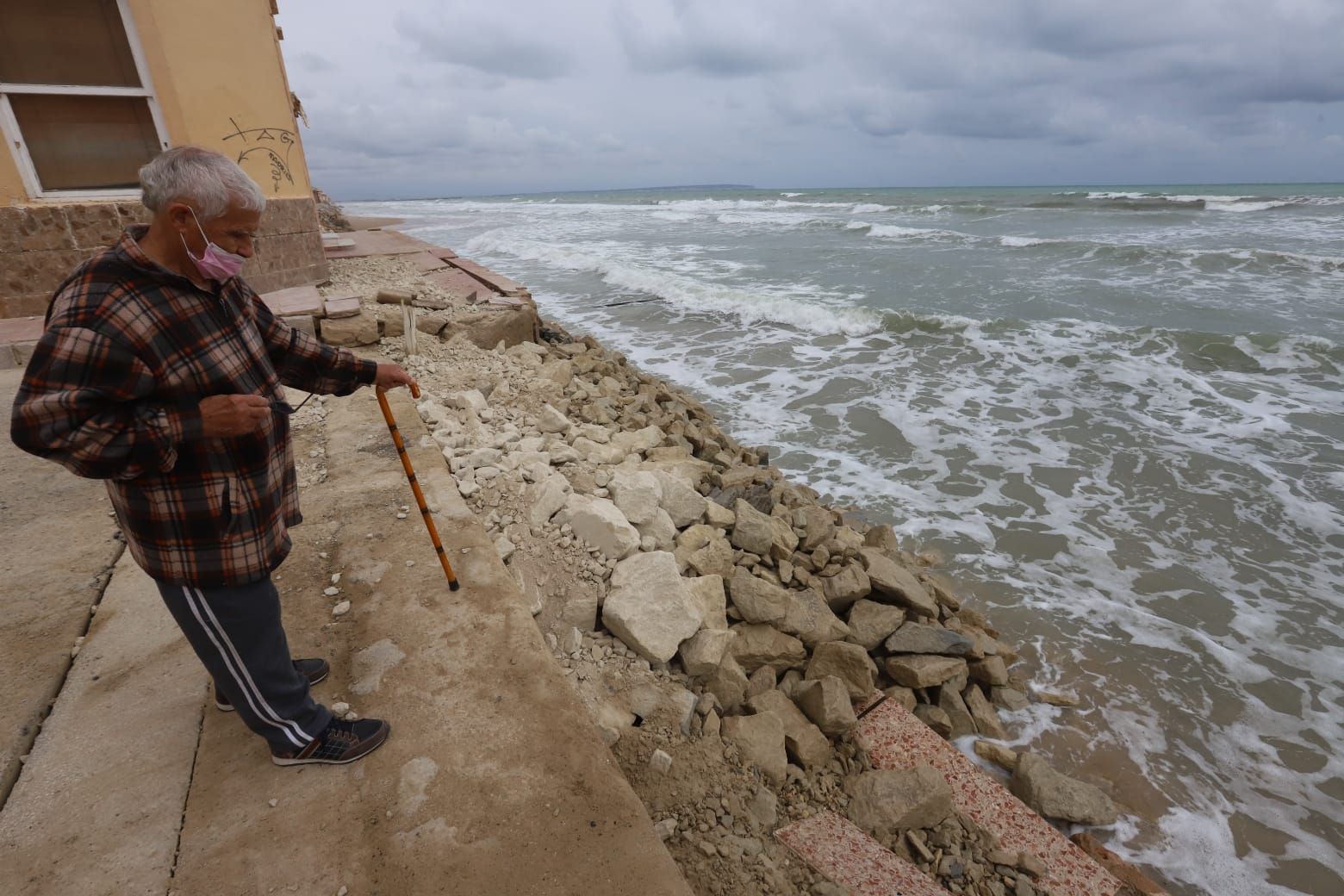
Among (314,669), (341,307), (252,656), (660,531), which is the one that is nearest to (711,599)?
(660,531)

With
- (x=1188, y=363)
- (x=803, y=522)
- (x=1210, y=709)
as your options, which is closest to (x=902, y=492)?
(x=803, y=522)

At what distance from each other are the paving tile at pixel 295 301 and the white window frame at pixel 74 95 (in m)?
1.42

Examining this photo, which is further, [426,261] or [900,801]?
Answer: [426,261]

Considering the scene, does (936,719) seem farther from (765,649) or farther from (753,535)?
(753,535)

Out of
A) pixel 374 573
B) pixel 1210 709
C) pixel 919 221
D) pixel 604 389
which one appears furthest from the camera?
pixel 919 221

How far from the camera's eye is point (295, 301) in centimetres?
619

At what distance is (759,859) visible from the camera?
2.03m

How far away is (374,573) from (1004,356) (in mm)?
9395

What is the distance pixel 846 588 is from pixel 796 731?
1139 millimetres

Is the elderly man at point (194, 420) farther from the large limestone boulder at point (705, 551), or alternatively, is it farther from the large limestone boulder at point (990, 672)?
the large limestone boulder at point (990, 672)

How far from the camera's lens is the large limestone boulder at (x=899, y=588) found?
3703 millimetres

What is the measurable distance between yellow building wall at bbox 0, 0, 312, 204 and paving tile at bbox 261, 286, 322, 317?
105cm

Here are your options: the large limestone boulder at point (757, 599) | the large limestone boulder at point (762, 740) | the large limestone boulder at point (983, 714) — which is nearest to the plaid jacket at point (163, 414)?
the large limestone boulder at point (762, 740)

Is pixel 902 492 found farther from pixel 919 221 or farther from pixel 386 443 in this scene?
pixel 919 221
